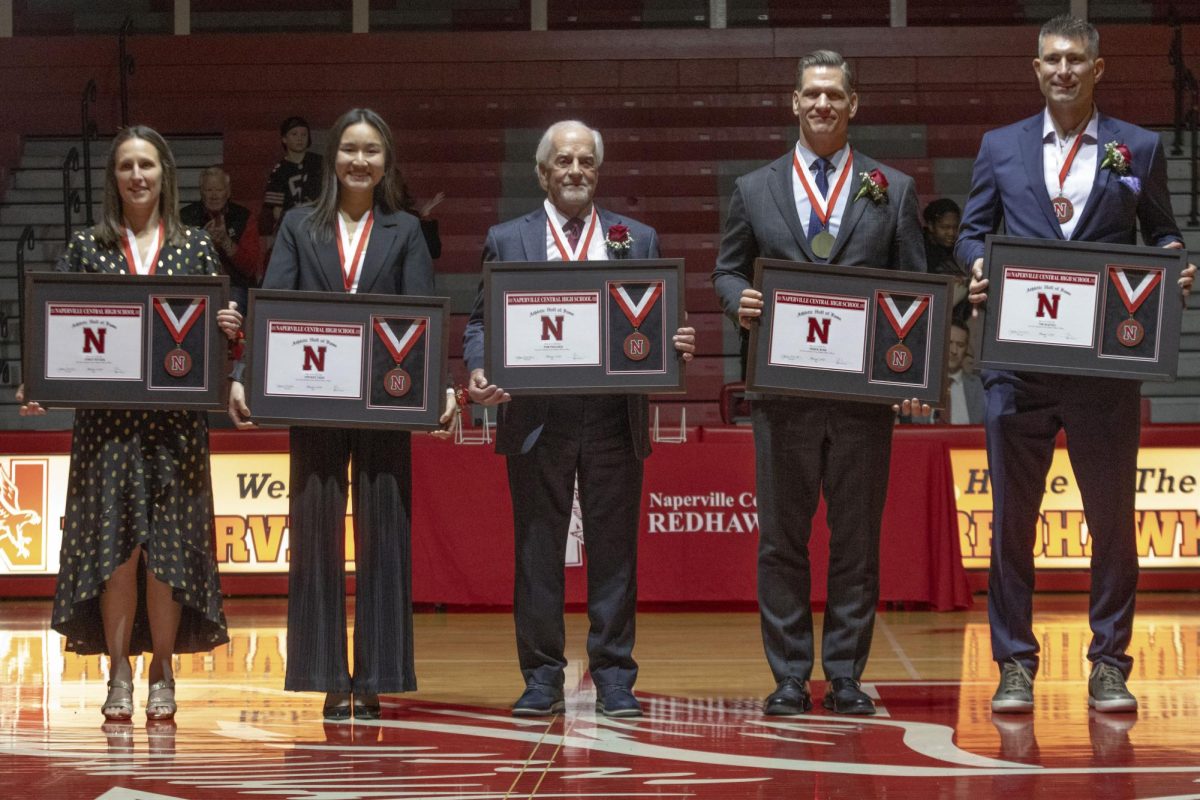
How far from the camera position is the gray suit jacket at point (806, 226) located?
4.25 m

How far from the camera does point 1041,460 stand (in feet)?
14.1

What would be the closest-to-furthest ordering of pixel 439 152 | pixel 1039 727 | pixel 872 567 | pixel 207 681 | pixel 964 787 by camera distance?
pixel 964 787 < pixel 1039 727 < pixel 872 567 < pixel 207 681 < pixel 439 152

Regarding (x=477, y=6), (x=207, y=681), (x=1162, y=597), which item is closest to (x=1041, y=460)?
(x=207, y=681)

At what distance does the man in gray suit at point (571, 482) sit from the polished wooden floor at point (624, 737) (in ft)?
0.58

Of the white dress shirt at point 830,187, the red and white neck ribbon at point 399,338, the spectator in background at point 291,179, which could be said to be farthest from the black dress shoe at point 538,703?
the spectator in background at point 291,179

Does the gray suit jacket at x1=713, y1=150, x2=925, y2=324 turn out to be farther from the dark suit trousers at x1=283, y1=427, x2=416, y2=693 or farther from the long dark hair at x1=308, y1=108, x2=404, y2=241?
the dark suit trousers at x1=283, y1=427, x2=416, y2=693

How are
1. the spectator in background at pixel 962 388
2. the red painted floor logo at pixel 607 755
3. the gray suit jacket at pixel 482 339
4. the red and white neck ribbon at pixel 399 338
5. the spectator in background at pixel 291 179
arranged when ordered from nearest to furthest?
the red painted floor logo at pixel 607 755, the red and white neck ribbon at pixel 399 338, the gray suit jacket at pixel 482 339, the spectator in background at pixel 962 388, the spectator in background at pixel 291 179

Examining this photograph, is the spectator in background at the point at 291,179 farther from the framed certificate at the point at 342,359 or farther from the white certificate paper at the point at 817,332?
the white certificate paper at the point at 817,332

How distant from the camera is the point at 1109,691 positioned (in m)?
4.25

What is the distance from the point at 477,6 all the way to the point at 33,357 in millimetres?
9706

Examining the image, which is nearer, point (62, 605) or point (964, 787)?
point (964, 787)

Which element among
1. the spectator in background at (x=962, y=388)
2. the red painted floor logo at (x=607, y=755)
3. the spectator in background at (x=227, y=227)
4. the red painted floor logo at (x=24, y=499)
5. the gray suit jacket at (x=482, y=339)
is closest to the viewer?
the red painted floor logo at (x=607, y=755)

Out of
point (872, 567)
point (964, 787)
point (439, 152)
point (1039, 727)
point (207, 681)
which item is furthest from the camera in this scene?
point (439, 152)

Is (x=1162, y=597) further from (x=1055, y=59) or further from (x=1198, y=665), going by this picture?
(x=1055, y=59)
